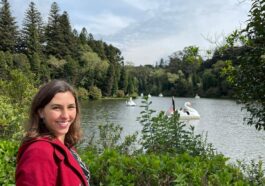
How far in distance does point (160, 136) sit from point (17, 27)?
67119 millimetres

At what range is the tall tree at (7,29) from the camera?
6444 cm

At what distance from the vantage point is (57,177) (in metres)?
1.65

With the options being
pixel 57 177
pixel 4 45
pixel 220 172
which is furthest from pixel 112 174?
pixel 4 45

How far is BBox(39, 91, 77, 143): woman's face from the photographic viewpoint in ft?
6.12

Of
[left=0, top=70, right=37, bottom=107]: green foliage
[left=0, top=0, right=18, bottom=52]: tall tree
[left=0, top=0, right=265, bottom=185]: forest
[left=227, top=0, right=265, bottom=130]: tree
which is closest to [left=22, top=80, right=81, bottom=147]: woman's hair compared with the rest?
[left=0, top=0, right=265, bottom=185]: forest

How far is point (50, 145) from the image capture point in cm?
169

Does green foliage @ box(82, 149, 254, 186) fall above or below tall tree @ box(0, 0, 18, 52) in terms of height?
below

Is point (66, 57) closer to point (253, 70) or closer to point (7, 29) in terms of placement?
point (7, 29)

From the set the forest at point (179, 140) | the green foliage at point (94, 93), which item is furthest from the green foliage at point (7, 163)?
the green foliage at point (94, 93)

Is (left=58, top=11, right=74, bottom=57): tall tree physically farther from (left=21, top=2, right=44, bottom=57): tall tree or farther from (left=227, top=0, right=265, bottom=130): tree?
(left=227, top=0, right=265, bottom=130): tree

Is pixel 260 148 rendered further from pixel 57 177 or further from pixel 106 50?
pixel 106 50

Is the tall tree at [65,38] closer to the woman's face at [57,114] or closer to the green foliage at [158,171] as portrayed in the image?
the green foliage at [158,171]

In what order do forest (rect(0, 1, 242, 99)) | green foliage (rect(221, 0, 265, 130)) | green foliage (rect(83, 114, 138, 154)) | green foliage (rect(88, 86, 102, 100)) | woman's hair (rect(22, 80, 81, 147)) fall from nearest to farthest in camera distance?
woman's hair (rect(22, 80, 81, 147))
green foliage (rect(221, 0, 265, 130))
green foliage (rect(83, 114, 138, 154))
forest (rect(0, 1, 242, 99))
green foliage (rect(88, 86, 102, 100))

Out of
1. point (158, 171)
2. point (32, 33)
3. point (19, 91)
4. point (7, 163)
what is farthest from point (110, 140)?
point (32, 33)
